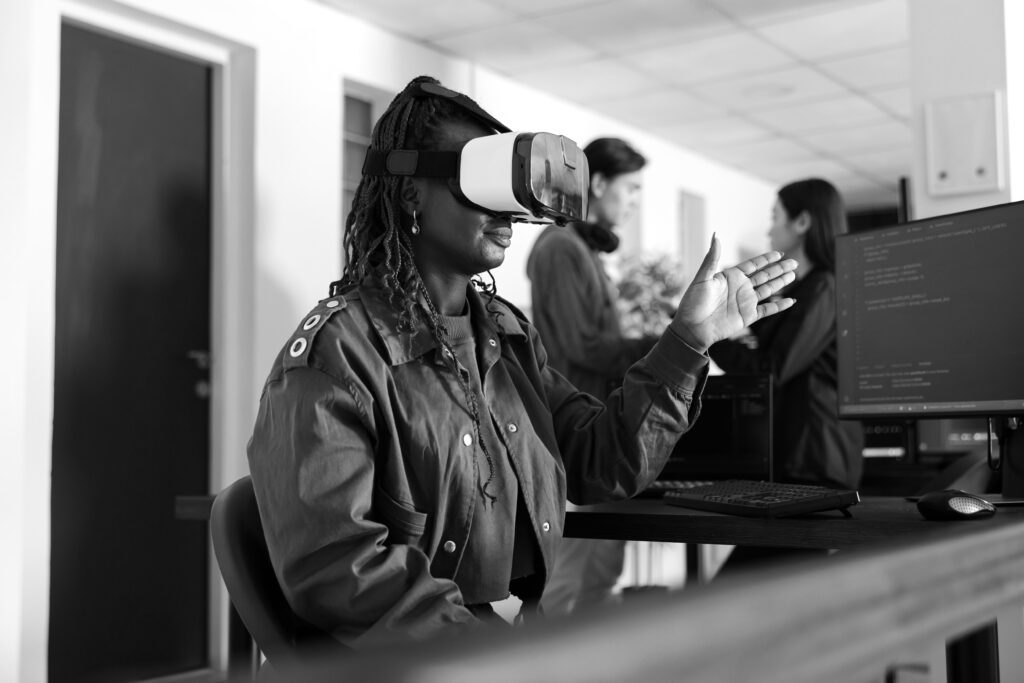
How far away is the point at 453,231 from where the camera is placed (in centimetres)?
135

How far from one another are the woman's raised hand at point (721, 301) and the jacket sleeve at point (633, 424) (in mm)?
25

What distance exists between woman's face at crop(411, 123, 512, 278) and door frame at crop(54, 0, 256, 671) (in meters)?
2.84

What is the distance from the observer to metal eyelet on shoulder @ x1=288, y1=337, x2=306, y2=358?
1174mm

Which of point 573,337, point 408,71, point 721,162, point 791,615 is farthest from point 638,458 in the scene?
point 721,162

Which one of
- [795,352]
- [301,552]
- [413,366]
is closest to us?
[301,552]

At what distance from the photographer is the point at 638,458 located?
1460mm

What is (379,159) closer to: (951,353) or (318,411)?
(318,411)

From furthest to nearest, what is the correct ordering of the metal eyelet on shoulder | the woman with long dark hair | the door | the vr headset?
the door
the woman with long dark hair
the vr headset
the metal eyelet on shoulder

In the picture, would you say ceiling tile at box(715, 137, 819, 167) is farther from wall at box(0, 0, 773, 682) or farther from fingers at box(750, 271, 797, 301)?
fingers at box(750, 271, 797, 301)

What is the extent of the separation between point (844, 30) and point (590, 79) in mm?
1314

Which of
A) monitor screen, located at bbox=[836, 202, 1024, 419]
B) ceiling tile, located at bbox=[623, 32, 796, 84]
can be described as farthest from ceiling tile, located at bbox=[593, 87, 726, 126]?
monitor screen, located at bbox=[836, 202, 1024, 419]

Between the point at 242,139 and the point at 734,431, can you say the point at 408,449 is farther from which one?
the point at 242,139

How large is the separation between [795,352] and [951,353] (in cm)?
90

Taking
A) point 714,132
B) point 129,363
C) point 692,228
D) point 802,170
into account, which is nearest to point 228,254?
point 129,363
